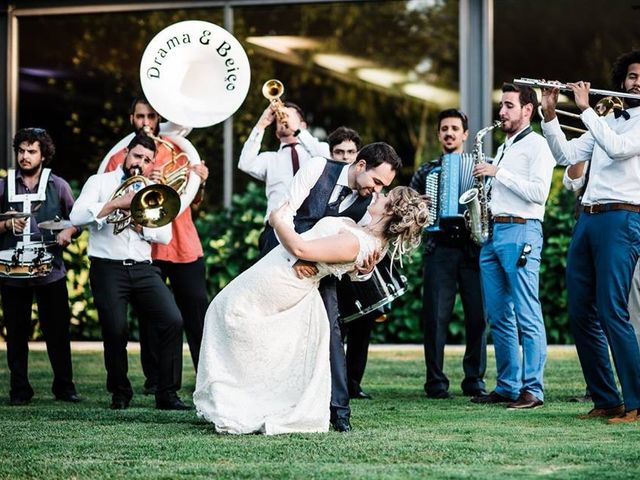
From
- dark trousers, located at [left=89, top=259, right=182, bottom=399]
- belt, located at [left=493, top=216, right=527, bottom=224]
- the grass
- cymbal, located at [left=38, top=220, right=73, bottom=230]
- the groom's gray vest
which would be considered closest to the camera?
the grass

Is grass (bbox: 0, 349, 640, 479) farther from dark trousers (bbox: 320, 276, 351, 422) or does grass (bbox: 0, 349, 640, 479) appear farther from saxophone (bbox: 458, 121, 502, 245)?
saxophone (bbox: 458, 121, 502, 245)

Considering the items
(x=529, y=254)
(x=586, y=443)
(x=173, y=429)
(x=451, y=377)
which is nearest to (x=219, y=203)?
(x=451, y=377)

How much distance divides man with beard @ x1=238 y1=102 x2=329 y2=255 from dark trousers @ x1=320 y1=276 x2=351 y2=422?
6.88ft

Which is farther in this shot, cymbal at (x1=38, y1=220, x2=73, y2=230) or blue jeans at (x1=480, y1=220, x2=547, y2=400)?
cymbal at (x1=38, y1=220, x2=73, y2=230)

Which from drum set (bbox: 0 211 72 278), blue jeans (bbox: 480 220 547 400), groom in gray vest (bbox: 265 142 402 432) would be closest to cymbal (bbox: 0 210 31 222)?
drum set (bbox: 0 211 72 278)

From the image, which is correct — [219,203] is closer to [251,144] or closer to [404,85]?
[404,85]

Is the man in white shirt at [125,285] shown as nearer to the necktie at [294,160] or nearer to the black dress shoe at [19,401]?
the black dress shoe at [19,401]

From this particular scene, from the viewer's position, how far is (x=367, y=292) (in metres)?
8.54

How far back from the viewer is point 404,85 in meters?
14.5

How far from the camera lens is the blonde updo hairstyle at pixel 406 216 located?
24.4 ft

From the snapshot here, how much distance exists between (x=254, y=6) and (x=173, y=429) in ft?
26.2

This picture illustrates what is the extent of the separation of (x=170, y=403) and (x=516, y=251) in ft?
8.37

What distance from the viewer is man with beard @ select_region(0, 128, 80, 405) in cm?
968

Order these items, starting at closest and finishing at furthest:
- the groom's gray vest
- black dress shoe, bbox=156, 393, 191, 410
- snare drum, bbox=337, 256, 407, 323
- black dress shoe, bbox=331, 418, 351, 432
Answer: black dress shoe, bbox=331, 418, 351, 432
the groom's gray vest
snare drum, bbox=337, 256, 407, 323
black dress shoe, bbox=156, 393, 191, 410
